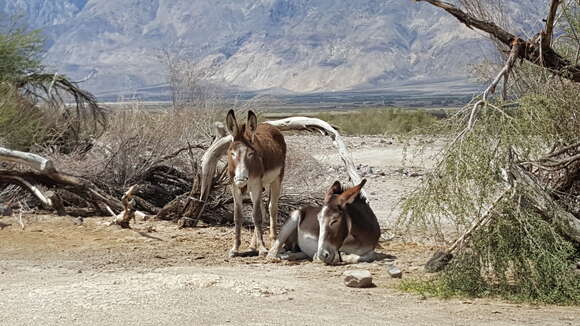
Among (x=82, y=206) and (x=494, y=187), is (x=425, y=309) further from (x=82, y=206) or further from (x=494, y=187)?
(x=82, y=206)

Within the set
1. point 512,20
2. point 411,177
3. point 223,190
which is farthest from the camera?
point 411,177

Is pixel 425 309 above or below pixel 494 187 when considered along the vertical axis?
below

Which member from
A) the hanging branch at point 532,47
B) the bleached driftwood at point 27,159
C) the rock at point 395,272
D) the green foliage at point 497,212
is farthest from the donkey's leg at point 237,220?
the hanging branch at point 532,47

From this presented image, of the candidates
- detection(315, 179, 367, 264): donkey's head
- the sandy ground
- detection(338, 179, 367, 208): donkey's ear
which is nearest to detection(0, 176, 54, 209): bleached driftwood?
the sandy ground

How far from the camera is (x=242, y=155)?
12.1 meters

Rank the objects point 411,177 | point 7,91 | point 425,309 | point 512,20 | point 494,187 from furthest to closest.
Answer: point 411,177 → point 7,91 → point 512,20 → point 494,187 → point 425,309

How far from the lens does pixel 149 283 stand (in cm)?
963

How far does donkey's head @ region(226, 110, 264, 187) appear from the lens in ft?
39.3

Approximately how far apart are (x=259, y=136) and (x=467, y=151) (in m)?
4.31

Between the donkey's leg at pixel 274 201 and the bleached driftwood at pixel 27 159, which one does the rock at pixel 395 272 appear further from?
the bleached driftwood at pixel 27 159

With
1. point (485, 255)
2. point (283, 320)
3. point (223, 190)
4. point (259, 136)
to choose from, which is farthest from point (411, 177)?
point (283, 320)

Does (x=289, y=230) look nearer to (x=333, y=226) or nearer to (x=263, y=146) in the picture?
(x=333, y=226)

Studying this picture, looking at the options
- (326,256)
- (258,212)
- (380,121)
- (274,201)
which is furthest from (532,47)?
(380,121)

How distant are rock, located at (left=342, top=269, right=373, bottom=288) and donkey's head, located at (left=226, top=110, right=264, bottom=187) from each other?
2.42 m
